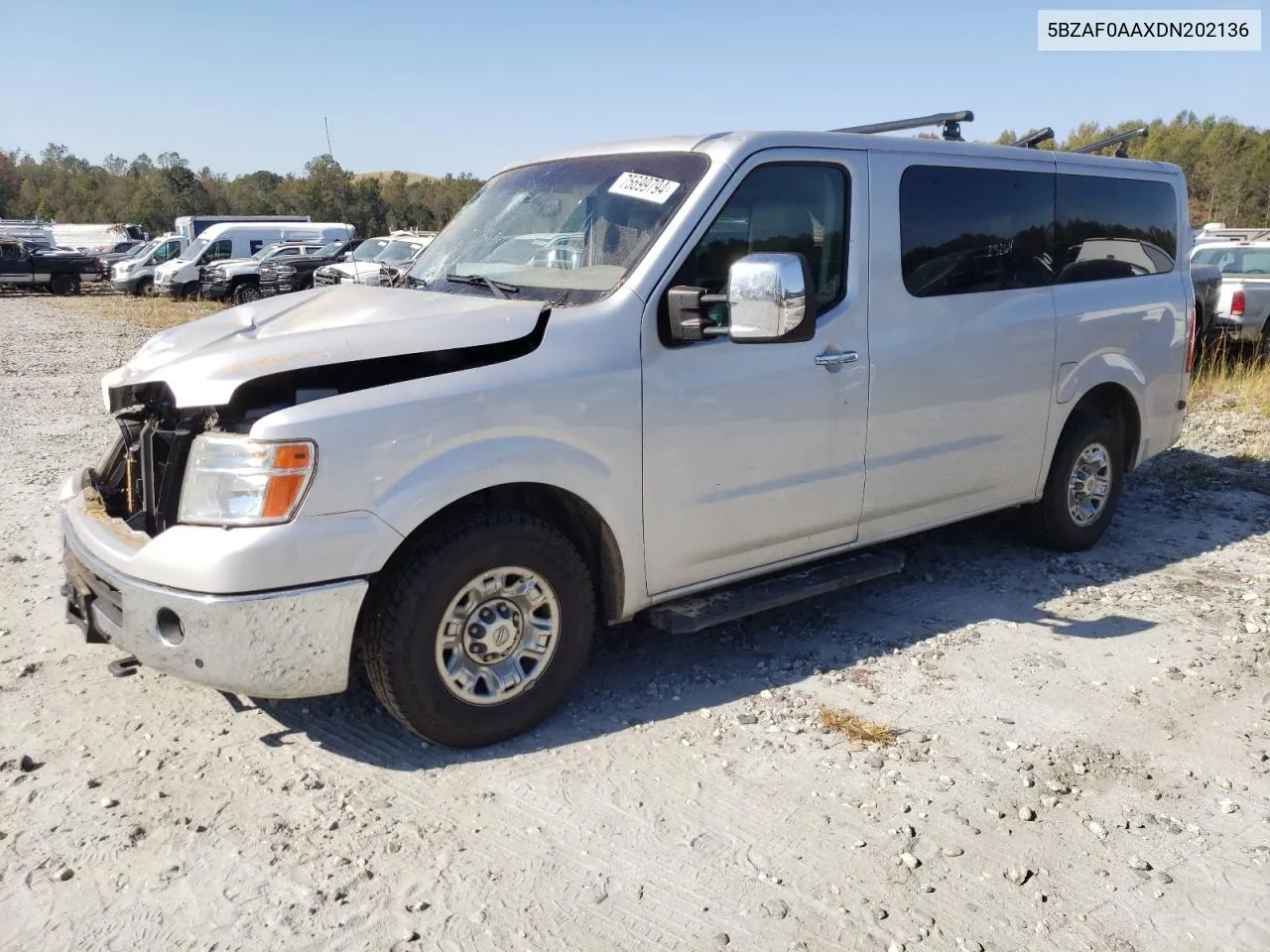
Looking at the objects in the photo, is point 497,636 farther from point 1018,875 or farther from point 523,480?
point 1018,875

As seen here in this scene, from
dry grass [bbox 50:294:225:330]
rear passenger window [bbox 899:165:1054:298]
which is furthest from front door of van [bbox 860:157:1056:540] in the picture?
dry grass [bbox 50:294:225:330]

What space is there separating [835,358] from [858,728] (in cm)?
146

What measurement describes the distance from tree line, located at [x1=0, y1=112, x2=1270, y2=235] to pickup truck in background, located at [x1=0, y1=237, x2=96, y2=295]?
17988 mm

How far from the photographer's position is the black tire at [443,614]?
3.22 metres

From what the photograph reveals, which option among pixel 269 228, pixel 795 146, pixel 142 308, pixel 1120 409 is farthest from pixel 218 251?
pixel 795 146

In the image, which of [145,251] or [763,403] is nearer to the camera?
[763,403]

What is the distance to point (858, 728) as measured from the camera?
12.0 ft

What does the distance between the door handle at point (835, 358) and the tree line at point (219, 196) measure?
59293 mm

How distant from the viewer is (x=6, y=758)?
133 inches

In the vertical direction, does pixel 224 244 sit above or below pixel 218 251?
above

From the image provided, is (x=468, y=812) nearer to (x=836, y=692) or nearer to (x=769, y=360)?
(x=836, y=692)

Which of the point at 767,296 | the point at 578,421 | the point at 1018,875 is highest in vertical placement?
the point at 767,296

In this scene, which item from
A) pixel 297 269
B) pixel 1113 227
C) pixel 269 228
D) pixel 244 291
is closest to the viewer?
pixel 1113 227

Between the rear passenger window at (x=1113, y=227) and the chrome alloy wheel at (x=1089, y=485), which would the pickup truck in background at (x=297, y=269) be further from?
the chrome alloy wheel at (x=1089, y=485)
